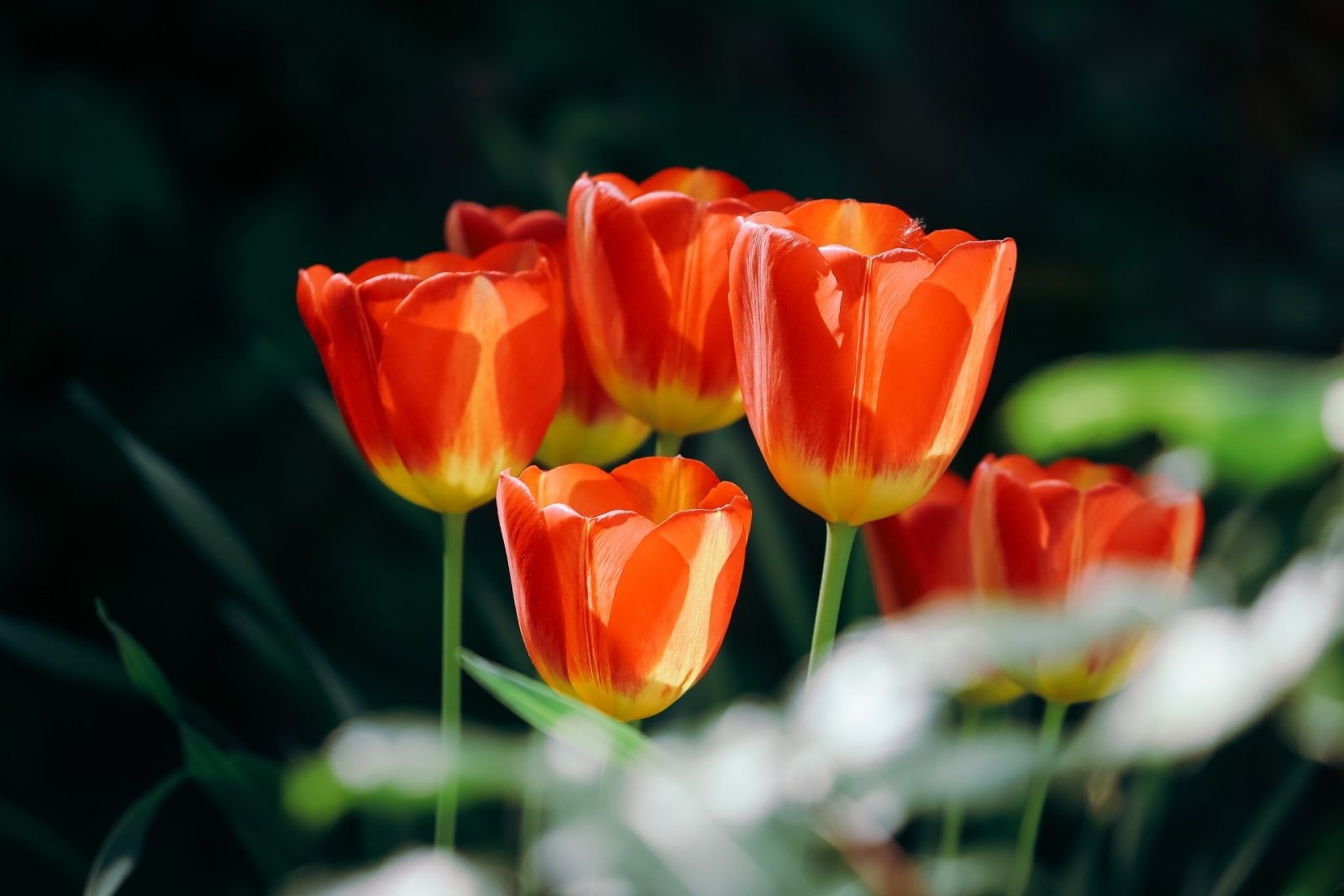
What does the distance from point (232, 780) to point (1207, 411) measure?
31 centimetres

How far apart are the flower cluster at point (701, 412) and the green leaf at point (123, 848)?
120mm

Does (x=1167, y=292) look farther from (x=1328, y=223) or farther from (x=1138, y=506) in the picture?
(x=1138, y=506)

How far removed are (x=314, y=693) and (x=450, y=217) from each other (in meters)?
0.18

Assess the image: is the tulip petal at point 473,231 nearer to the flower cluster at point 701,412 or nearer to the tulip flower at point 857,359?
the flower cluster at point 701,412

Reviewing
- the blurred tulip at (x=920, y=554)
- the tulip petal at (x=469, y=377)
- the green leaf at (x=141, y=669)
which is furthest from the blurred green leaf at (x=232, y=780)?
the blurred tulip at (x=920, y=554)

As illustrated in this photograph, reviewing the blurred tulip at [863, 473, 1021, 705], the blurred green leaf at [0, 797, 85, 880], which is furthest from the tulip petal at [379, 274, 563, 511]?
the blurred green leaf at [0, 797, 85, 880]

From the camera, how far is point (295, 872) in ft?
1.31

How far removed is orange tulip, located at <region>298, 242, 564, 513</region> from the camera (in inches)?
12.3

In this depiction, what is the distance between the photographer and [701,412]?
0.36 m

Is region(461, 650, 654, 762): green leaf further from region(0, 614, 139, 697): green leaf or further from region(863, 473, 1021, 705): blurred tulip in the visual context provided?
region(0, 614, 139, 697): green leaf

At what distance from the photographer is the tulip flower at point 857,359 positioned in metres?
0.28

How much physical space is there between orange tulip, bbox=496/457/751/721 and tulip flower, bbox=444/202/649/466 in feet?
0.28

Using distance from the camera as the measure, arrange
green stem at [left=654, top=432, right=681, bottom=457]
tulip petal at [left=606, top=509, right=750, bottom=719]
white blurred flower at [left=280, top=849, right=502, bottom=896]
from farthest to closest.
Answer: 1. green stem at [left=654, top=432, right=681, bottom=457]
2. tulip petal at [left=606, top=509, right=750, bottom=719]
3. white blurred flower at [left=280, top=849, right=502, bottom=896]

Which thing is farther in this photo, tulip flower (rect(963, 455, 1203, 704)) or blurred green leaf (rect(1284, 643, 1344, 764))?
tulip flower (rect(963, 455, 1203, 704))
